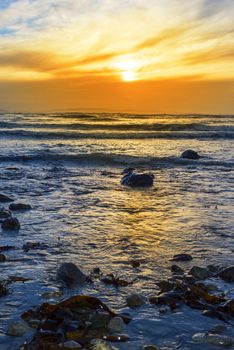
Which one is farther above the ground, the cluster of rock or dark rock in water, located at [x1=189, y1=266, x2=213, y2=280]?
the cluster of rock

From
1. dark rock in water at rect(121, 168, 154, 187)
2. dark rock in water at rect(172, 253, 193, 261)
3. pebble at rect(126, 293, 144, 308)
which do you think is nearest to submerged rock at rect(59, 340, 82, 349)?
pebble at rect(126, 293, 144, 308)

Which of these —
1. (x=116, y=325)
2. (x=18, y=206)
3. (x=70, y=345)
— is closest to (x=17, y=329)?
(x=70, y=345)

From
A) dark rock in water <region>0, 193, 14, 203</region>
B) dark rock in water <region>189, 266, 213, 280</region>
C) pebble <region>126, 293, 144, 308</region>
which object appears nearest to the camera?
pebble <region>126, 293, 144, 308</region>

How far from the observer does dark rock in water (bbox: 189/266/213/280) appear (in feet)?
17.5

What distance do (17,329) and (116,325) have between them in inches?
35.4

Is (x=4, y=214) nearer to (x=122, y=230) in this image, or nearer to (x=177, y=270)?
(x=122, y=230)

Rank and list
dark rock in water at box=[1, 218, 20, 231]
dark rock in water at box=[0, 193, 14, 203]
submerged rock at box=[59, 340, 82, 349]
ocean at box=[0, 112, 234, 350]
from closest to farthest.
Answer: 1. submerged rock at box=[59, 340, 82, 349]
2. ocean at box=[0, 112, 234, 350]
3. dark rock in water at box=[1, 218, 20, 231]
4. dark rock in water at box=[0, 193, 14, 203]

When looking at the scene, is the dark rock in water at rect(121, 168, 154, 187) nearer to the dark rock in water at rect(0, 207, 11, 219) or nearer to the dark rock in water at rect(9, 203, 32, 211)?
the dark rock in water at rect(9, 203, 32, 211)

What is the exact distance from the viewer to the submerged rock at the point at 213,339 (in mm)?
3805

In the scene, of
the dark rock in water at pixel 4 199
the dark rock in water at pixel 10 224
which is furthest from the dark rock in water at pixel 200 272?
the dark rock in water at pixel 4 199

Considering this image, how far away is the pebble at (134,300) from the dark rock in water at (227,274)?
1165 mm

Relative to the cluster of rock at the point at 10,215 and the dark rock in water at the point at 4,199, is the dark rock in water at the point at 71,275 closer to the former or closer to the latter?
the cluster of rock at the point at 10,215

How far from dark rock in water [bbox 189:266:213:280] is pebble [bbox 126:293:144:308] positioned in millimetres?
949

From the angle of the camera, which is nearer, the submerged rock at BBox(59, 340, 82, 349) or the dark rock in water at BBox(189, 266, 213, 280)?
the submerged rock at BBox(59, 340, 82, 349)
